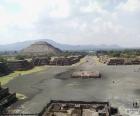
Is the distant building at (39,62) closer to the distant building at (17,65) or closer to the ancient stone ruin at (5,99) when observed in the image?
the distant building at (17,65)

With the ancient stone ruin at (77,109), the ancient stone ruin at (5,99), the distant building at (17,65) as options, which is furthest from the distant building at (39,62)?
the ancient stone ruin at (77,109)

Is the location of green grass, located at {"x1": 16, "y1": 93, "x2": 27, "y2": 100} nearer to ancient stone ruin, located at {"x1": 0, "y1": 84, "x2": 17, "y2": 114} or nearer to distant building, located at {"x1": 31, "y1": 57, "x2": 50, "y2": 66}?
ancient stone ruin, located at {"x1": 0, "y1": 84, "x2": 17, "y2": 114}

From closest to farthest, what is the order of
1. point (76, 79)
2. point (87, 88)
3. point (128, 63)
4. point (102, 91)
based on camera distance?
point (102, 91) < point (87, 88) < point (76, 79) < point (128, 63)

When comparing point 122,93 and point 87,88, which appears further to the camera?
point 87,88

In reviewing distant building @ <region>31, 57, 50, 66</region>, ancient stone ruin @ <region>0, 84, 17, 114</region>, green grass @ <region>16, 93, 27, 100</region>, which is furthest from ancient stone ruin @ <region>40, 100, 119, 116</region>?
distant building @ <region>31, 57, 50, 66</region>

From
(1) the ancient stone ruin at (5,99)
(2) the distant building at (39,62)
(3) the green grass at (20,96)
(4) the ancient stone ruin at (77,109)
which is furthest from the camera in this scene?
(2) the distant building at (39,62)

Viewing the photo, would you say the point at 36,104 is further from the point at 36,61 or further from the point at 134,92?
the point at 36,61

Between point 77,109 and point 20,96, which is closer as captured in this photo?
point 77,109


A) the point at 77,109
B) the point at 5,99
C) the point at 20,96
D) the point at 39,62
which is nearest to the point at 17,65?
the point at 39,62

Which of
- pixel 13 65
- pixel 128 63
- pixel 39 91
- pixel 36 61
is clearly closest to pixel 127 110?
pixel 39 91

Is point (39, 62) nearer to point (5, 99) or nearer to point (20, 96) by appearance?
point (20, 96)

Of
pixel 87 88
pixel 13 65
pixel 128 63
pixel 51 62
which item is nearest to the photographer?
pixel 87 88
